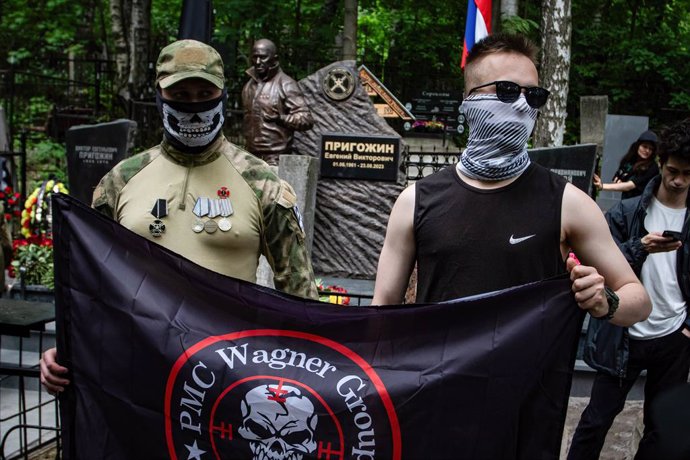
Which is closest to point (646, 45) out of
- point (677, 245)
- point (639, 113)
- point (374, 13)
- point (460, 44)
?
point (639, 113)

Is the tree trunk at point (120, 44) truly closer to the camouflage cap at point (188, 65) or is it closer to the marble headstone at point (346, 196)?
the marble headstone at point (346, 196)

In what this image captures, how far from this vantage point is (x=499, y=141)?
2.71 metres

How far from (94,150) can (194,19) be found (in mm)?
4289

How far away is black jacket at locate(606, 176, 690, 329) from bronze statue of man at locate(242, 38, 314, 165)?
6986mm

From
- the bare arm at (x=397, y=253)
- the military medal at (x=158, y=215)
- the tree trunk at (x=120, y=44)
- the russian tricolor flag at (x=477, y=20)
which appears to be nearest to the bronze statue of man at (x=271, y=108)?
the russian tricolor flag at (x=477, y=20)

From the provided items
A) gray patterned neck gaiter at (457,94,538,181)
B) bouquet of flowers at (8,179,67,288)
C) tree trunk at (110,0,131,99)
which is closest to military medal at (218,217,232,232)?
gray patterned neck gaiter at (457,94,538,181)

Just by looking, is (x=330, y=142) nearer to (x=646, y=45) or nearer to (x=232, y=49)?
(x=232, y=49)

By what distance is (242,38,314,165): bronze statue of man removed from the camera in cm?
1138

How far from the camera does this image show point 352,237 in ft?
38.2

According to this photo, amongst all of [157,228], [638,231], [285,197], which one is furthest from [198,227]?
[638,231]

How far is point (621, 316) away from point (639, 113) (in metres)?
22.1

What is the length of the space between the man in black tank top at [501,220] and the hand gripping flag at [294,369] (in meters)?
0.12

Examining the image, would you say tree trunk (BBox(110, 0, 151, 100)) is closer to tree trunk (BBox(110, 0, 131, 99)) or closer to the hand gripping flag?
tree trunk (BBox(110, 0, 131, 99))

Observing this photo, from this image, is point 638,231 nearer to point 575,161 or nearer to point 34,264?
point 575,161
